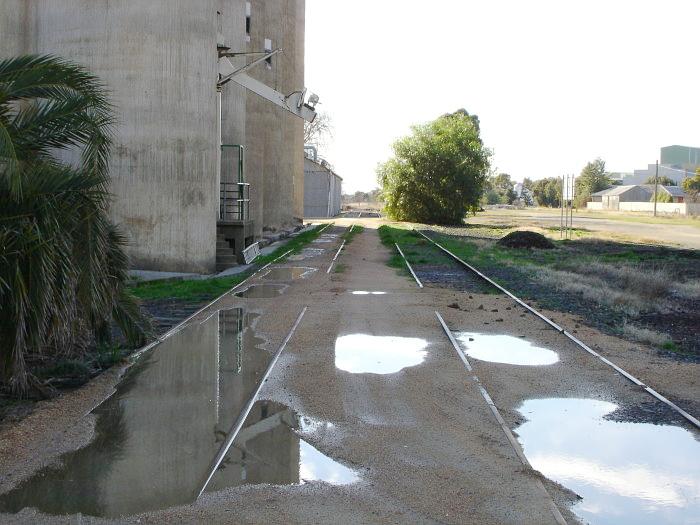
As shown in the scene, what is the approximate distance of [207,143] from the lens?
68.4ft

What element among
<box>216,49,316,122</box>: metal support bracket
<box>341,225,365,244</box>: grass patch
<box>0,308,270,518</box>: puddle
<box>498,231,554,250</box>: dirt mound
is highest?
<box>216,49,316,122</box>: metal support bracket

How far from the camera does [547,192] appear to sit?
155 m

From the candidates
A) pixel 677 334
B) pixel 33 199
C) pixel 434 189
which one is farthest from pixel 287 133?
pixel 33 199

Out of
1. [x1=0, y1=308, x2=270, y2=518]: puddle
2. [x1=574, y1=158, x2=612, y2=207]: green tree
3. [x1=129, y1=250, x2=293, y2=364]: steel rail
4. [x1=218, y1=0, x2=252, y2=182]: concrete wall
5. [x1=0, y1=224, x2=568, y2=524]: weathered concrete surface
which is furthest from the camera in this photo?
[x1=574, y1=158, x2=612, y2=207]: green tree

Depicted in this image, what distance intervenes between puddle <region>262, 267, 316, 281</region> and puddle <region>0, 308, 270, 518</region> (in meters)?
9.32

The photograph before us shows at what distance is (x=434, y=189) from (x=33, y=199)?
55921mm

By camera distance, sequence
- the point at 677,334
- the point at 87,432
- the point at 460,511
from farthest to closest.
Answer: the point at 677,334 < the point at 87,432 < the point at 460,511

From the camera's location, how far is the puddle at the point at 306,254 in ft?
93.9

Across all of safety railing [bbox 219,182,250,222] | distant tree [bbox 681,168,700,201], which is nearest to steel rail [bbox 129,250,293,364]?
safety railing [bbox 219,182,250,222]

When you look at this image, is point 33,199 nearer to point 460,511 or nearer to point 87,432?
point 87,432

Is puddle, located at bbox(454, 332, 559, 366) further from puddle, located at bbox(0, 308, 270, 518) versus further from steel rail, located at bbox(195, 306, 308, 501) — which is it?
puddle, located at bbox(0, 308, 270, 518)

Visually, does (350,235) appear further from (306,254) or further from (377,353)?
(377,353)

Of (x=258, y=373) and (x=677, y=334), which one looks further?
(x=677, y=334)

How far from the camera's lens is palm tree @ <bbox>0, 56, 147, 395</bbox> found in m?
8.16
